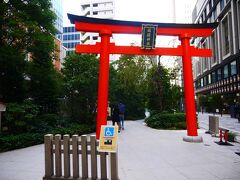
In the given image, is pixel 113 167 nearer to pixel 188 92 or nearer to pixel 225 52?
pixel 188 92

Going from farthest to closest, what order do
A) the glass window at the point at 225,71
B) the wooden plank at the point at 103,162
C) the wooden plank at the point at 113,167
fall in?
the glass window at the point at 225,71 → the wooden plank at the point at 103,162 → the wooden plank at the point at 113,167

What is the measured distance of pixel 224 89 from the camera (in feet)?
152

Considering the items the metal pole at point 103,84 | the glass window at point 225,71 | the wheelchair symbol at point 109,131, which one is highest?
the glass window at point 225,71

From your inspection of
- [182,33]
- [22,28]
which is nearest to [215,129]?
[182,33]

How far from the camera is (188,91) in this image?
40.7 ft

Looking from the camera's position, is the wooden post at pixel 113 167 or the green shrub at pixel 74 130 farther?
the green shrub at pixel 74 130

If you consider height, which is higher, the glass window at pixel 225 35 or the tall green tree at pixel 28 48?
the glass window at pixel 225 35

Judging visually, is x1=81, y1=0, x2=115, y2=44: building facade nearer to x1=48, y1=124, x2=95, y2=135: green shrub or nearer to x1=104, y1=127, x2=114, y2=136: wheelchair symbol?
x1=48, y1=124, x2=95, y2=135: green shrub

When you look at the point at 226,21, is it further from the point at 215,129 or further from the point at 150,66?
the point at 215,129

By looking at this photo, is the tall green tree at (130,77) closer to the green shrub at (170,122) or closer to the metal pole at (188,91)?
the green shrub at (170,122)

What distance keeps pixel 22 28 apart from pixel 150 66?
45.6ft

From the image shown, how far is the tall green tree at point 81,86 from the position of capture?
16.4 meters

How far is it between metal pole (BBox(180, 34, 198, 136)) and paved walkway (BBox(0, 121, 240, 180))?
150cm

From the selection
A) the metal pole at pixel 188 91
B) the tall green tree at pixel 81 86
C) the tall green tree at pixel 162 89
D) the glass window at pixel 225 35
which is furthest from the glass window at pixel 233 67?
the metal pole at pixel 188 91
